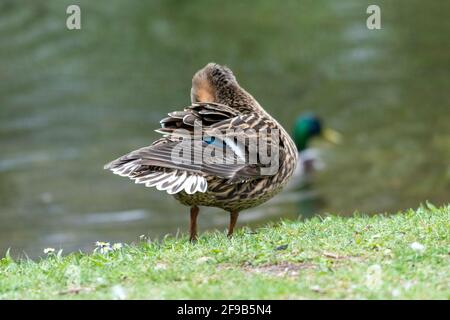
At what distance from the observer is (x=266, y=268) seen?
6.64 meters

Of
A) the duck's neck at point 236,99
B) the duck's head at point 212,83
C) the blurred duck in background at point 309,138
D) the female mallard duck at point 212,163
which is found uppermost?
the duck's head at point 212,83

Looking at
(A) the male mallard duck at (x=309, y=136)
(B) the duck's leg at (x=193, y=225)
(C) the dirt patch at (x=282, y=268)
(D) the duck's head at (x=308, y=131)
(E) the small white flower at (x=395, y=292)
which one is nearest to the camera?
(E) the small white flower at (x=395, y=292)

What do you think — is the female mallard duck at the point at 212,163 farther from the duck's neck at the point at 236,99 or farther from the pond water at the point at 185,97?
the pond water at the point at 185,97

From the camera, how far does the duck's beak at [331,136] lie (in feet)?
64.0

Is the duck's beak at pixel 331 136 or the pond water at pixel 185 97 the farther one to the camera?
the duck's beak at pixel 331 136

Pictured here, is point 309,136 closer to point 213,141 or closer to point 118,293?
point 213,141

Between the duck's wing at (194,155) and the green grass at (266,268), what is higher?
the duck's wing at (194,155)

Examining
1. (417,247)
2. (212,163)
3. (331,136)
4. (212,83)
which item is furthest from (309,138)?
(417,247)

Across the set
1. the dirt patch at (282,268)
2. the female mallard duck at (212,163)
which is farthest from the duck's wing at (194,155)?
the dirt patch at (282,268)

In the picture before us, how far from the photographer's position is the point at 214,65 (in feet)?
30.0

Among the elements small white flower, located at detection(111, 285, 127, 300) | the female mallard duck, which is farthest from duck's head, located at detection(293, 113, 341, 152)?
small white flower, located at detection(111, 285, 127, 300)

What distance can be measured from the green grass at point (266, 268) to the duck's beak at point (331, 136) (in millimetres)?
11579
